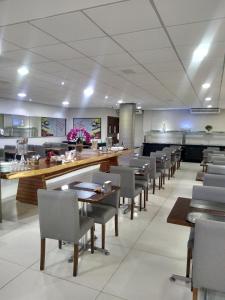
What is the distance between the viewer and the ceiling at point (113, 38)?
6.86 feet

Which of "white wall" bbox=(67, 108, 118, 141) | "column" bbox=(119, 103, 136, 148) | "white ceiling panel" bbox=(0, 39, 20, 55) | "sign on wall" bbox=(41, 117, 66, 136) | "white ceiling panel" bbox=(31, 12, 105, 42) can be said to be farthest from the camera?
"white wall" bbox=(67, 108, 118, 141)

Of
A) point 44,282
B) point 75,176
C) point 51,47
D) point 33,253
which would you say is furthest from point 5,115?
point 44,282

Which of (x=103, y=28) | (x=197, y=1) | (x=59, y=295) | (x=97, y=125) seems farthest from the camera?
(x=97, y=125)

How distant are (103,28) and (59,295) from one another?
2.62m

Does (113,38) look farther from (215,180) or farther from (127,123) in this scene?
(127,123)

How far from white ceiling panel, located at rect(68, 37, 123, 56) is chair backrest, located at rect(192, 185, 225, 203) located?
6.72ft

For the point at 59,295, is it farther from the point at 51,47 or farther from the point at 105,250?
the point at 51,47

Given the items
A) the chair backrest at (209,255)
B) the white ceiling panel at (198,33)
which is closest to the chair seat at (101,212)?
the chair backrest at (209,255)

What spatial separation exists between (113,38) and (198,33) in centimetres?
94

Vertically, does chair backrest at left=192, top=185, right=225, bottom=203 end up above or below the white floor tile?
above

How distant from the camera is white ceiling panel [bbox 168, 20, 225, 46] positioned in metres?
2.39

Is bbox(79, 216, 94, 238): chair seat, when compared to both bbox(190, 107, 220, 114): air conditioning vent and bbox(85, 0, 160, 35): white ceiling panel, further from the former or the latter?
bbox(190, 107, 220, 114): air conditioning vent

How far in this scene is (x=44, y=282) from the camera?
2.26 metres

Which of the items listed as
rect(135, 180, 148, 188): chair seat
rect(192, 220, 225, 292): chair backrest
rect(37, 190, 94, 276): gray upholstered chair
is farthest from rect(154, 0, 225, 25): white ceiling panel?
rect(135, 180, 148, 188): chair seat
